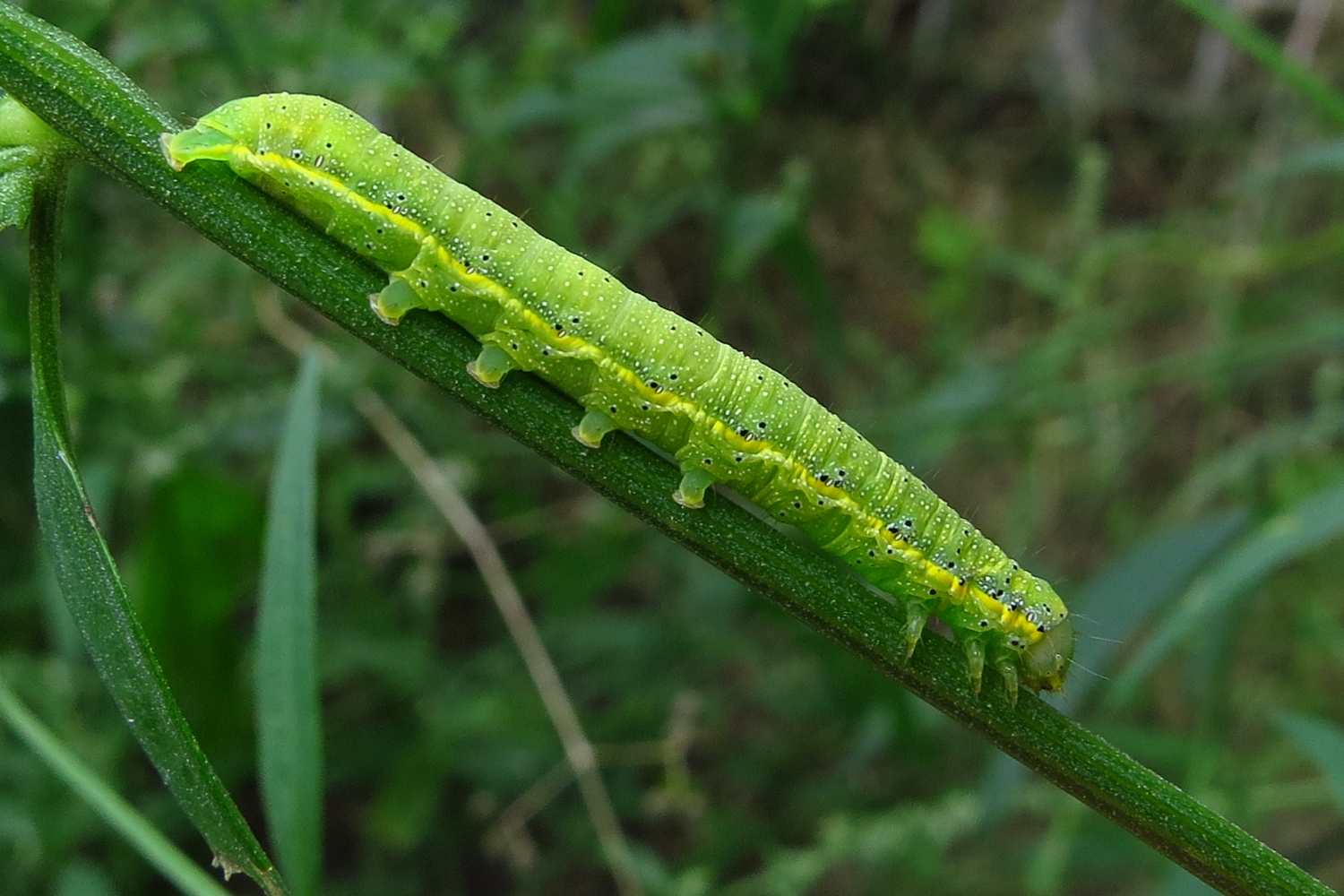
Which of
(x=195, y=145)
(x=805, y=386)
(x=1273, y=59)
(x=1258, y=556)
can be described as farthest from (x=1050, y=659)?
(x=805, y=386)

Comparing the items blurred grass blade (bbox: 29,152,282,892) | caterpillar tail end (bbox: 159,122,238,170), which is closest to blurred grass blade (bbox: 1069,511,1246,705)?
blurred grass blade (bbox: 29,152,282,892)

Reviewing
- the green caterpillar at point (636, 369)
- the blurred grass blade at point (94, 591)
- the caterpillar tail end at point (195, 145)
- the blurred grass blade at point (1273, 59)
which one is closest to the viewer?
the blurred grass blade at point (94, 591)

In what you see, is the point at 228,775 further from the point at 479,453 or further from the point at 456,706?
the point at 479,453

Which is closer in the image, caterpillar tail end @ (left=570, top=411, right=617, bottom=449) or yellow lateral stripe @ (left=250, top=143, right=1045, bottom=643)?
caterpillar tail end @ (left=570, top=411, right=617, bottom=449)

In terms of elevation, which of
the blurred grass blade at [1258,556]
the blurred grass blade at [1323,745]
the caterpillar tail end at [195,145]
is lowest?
the caterpillar tail end at [195,145]

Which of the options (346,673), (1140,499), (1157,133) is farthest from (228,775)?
(1157,133)

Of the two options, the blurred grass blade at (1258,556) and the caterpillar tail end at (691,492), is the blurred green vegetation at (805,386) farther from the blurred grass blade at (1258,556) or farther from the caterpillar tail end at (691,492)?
the caterpillar tail end at (691,492)

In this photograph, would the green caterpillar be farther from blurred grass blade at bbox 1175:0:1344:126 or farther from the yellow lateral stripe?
blurred grass blade at bbox 1175:0:1344:126

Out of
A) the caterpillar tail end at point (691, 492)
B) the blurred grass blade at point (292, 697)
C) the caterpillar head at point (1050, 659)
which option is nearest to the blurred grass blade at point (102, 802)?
the blurred grass blade at point (292, 697)
